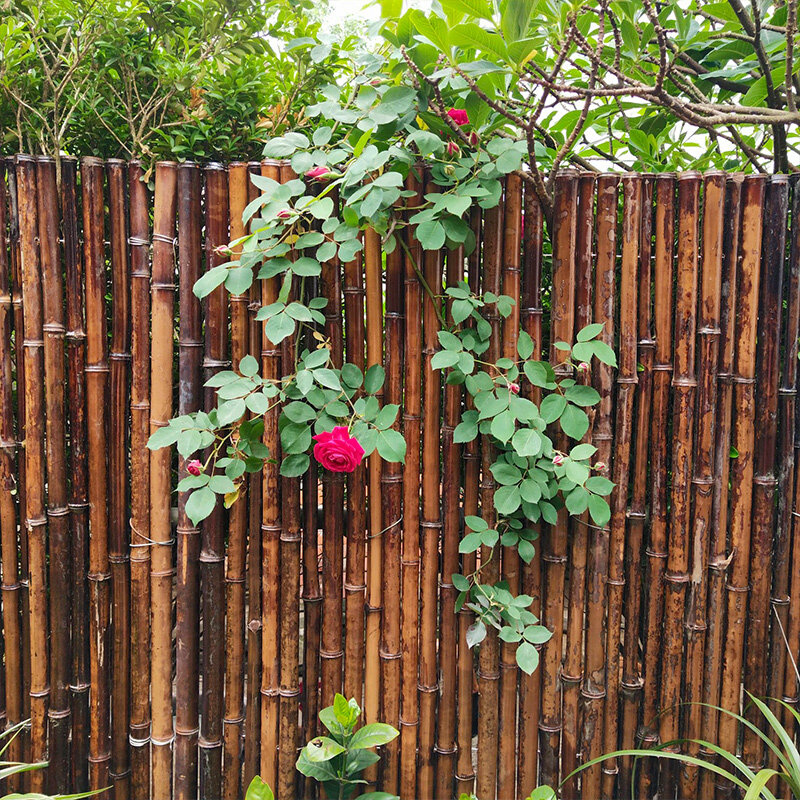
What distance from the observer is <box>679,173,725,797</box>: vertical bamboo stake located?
153cm

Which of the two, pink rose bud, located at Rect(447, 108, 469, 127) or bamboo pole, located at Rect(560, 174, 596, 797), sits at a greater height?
pink rose bud, located at Rect(447, 108, 469, 127)

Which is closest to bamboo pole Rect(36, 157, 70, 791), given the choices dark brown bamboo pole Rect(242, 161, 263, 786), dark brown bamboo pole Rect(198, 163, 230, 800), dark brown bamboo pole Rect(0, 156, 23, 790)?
dark brown bamboo pole Rect(0, 156, 23, 790)

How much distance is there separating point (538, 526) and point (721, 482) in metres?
0.50

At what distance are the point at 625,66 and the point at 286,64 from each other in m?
0.93

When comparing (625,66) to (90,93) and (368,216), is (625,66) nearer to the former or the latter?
(368,216)

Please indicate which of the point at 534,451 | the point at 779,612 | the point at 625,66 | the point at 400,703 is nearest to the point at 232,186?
the point at 534,451

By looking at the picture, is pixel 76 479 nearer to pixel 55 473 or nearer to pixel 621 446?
pixel 55 473

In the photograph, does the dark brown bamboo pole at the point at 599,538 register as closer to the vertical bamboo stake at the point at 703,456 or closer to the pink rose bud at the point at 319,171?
the vertical bamboo stake at the point at 703,456

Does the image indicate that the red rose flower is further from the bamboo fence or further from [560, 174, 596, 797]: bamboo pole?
[560, 174, 596, 797]: bamboo pole

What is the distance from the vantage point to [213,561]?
1.56m

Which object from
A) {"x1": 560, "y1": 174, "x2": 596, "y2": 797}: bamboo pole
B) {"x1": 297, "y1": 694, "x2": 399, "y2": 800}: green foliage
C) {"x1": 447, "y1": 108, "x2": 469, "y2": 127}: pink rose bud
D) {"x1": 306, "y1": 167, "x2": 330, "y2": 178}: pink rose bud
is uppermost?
{"x1": 447, "y1": 108, "x2": 469, "y2": 127}: pink rose bud

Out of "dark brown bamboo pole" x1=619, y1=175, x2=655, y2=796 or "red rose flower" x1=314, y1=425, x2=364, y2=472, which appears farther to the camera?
"dark brown bamboo pole" x1=619, y1=175, x2=655, y2=796

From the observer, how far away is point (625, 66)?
5.48ft

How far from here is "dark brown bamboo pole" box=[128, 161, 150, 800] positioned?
1.54 meters
